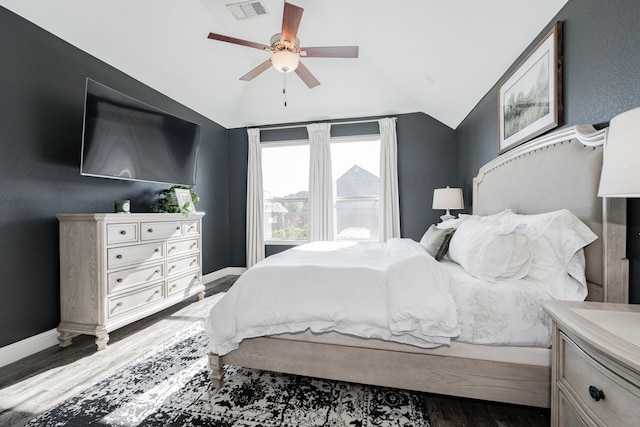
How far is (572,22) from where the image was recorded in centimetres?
164

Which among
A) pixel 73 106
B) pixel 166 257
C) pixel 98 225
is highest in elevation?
pixel 73 106

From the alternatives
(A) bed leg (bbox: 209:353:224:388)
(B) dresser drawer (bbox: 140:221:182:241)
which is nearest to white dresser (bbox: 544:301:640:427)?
(A) bed leg (bbox: 209:353:224:388)

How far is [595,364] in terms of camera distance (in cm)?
89

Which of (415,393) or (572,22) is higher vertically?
(572,22)

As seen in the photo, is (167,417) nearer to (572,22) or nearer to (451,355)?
(451,355)

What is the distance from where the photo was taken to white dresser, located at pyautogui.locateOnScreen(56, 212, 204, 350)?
225 cm

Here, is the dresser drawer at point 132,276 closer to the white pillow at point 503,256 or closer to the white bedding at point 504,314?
the white bedding at point 504,314

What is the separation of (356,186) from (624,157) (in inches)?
152

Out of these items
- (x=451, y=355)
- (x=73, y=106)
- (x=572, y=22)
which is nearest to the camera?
(x=451, y=355)

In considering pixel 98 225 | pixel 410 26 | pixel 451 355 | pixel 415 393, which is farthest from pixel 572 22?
pixel 98 225

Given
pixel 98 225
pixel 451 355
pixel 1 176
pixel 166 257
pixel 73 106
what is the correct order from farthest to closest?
pixel 166 257
pixel 73 106
pixel 98 225
pixel 1 176
pixel 451 355

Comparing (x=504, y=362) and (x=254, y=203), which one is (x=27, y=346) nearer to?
(x=254, y=203)

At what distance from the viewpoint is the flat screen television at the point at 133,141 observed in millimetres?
2379

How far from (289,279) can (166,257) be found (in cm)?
191
